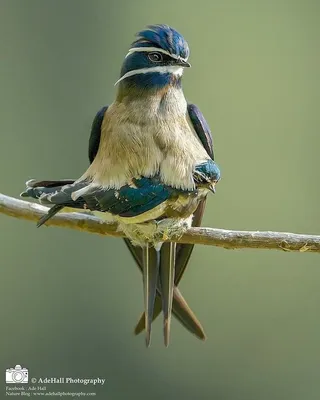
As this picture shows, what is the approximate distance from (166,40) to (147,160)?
0.23 metres

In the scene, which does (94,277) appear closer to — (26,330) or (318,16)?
(26,330)

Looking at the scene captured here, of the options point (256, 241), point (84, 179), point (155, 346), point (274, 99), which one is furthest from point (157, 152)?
point (155, 346)

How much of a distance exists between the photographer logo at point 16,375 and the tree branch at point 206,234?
34.8 inches

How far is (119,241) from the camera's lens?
11.0 feet

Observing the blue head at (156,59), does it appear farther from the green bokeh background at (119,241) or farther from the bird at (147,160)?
the green bokeh background at (119,241)

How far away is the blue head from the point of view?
1567 mm

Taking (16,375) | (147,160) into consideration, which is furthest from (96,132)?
(16,375)

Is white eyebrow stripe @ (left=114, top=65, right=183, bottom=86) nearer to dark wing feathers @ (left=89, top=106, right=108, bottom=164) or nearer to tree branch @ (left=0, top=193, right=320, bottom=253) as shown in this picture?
dark wing feathers @ (left=89, top=106, right=108, bottom=164)

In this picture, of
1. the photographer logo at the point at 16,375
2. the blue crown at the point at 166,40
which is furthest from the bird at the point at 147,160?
the photographer logo at the point at 16,375

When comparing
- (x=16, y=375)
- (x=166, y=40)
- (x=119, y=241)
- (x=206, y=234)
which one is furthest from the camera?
(x=119, y=241)

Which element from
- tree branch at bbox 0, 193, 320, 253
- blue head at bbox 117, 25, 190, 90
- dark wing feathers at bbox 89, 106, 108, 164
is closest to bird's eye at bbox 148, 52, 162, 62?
blue head at bbox 117, 25, 190, 90

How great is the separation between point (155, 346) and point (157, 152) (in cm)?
171

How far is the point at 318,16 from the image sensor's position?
3.17 meters

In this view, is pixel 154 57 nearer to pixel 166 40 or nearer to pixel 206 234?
pixel 166 40
